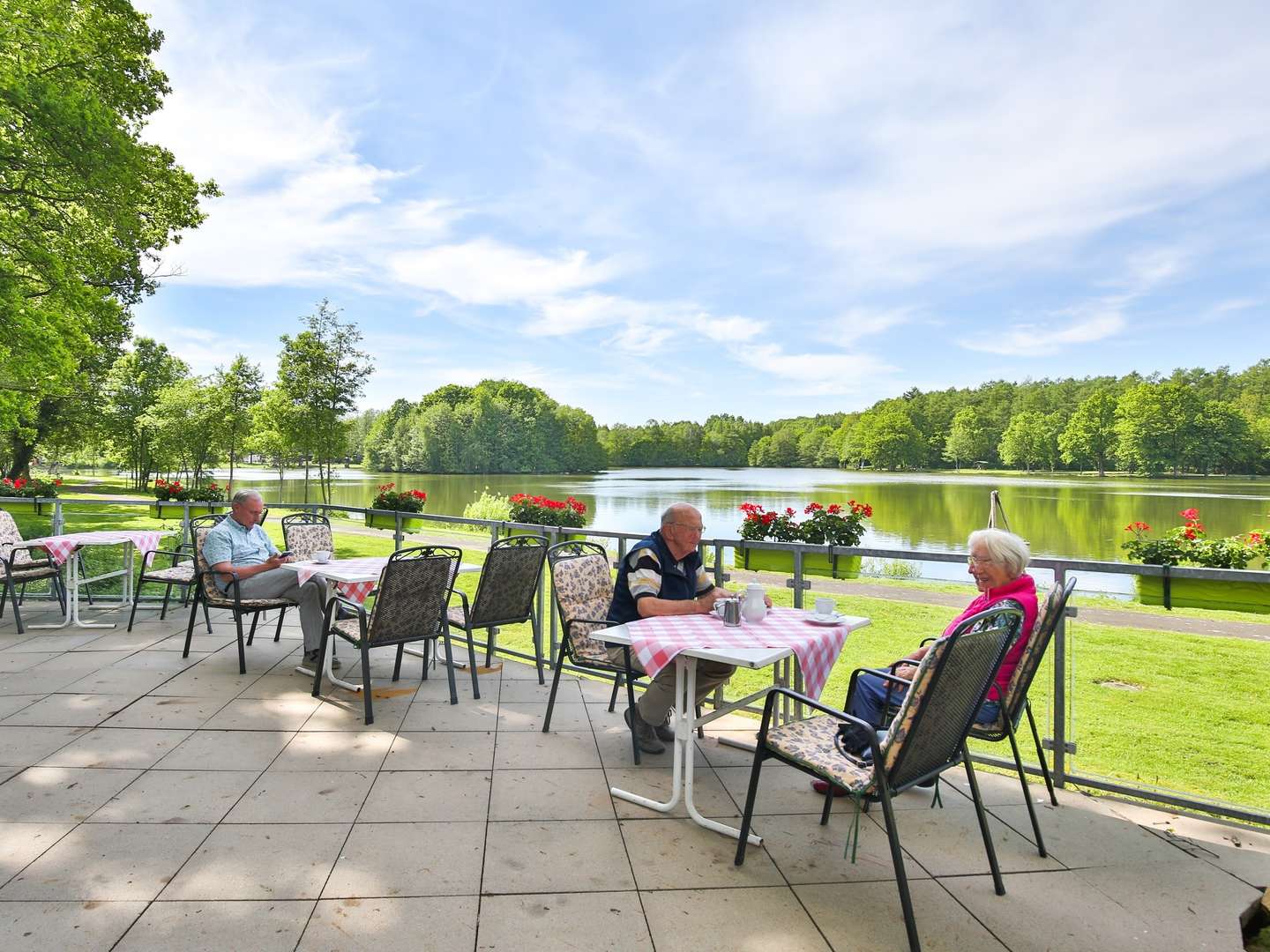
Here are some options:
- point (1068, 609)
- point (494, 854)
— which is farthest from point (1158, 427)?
point (494, 854)

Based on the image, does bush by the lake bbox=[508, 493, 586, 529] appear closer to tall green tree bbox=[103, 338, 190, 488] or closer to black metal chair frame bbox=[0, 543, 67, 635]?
black metal chair frame bbox=[0, 543, 67, 635]

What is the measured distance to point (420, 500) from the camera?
309 inches

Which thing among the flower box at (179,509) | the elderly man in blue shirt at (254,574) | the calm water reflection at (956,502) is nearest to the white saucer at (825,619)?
the elderly man in blue shirt at (254,574)

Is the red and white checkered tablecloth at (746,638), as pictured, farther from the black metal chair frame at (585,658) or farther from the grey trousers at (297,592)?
the grey trousers at (297,592)

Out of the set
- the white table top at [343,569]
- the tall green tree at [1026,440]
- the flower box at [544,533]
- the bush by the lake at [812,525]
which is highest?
the tall green tree at [1026,440]

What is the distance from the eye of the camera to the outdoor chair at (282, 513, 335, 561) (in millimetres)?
5559

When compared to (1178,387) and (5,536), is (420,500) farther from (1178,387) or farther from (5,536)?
(1178,387)

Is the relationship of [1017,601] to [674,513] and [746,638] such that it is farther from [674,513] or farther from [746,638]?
[674,513]

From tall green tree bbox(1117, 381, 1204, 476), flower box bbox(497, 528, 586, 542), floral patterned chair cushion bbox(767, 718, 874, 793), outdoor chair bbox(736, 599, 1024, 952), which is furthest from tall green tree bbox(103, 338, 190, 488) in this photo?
tall green tree bbox(1117, 381, 1204, 476)

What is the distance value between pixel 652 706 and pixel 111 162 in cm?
1175

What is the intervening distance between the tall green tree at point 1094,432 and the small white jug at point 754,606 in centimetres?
5954

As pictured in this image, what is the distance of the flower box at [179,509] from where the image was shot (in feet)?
23.0

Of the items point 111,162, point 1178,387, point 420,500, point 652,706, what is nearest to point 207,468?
point 111,162

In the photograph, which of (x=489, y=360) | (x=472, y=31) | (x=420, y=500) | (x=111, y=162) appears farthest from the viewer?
(x=489, y=360)
